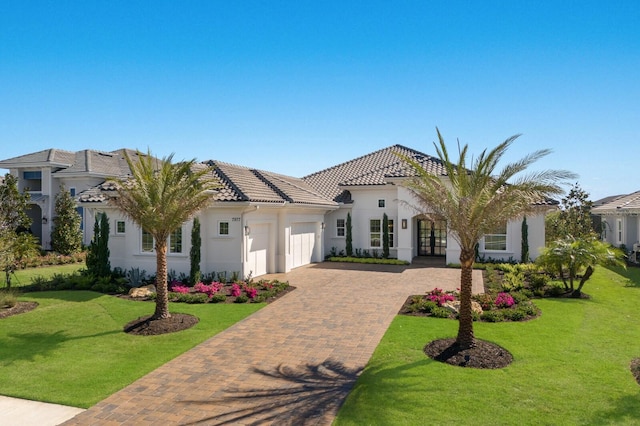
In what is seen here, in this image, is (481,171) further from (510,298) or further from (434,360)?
(510,298)

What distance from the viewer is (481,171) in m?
9.55

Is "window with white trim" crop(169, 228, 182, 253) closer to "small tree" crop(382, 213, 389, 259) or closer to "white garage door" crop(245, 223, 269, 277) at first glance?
"white garage door" crop(245, 223, 269, 277)

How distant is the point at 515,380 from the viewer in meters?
7.91

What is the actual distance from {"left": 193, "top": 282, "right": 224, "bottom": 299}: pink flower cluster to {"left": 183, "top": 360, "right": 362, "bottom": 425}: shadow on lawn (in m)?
7.00

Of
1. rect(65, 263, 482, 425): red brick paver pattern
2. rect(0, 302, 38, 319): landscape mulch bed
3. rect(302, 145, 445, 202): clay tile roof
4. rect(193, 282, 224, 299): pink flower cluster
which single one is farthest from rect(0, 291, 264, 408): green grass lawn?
rect(302, 145, 445, 202): clay tile roof

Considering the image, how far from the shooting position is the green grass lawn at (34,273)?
18.5 meters

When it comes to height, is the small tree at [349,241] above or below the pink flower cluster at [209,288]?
above

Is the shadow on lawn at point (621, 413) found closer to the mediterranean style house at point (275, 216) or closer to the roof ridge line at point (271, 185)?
the mediterranean style house at point (275, 216)

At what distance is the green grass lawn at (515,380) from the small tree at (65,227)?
25.2 meters

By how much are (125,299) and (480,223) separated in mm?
12189

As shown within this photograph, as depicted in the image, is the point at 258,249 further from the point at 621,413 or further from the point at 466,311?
the point at 621,413

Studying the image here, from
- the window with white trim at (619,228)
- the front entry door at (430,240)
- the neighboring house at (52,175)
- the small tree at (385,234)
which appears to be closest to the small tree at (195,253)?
the small tree at (385,234)

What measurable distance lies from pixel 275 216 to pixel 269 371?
12202mm

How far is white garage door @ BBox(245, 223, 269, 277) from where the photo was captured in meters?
18.5
